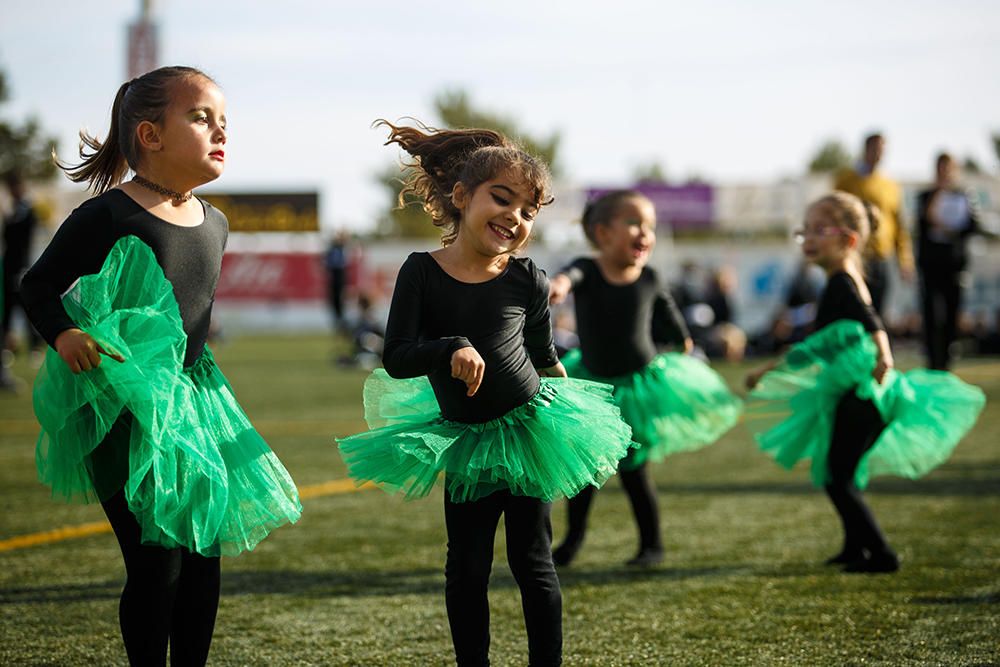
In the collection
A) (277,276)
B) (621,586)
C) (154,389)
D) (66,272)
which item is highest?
(66,272)

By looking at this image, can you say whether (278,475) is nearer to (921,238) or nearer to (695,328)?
(921,238)

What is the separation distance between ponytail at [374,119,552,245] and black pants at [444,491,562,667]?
777mm

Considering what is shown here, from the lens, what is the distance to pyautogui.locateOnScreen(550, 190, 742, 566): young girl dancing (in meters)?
4.85

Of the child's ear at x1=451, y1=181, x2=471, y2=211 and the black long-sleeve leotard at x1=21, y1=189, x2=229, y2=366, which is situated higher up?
the child's ear at x1=451, y1=181, x2=471, y2=211

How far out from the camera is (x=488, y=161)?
3.14 metres

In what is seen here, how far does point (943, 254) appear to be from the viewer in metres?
9.15

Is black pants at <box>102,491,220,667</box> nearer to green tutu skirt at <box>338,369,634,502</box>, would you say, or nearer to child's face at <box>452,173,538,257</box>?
green tutu skirt at <box>338,369,634,502</box>

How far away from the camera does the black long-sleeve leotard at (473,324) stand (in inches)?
119

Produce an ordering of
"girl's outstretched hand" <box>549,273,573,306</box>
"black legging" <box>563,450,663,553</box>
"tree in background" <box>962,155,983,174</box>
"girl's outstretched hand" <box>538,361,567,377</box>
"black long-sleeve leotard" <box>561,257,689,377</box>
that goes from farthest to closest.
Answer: "tree in background" <box>962,155,983,174</box> < "black long-sleeve leotard" <box>561,257,689,377</box> < "black legging" <box>563,450,663,553</box> < "girl's outstretched hand" <box>549,273,573,306</box> < "girl's outstretched hand" <box>538,361,567,377</box>

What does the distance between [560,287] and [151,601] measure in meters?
2.27

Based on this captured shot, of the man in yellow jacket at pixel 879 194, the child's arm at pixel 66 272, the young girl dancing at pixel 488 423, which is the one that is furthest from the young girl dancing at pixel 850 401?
the man in yellow jacket at pixel 879 194

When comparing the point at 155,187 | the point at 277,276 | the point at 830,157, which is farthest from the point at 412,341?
the point at 830,157

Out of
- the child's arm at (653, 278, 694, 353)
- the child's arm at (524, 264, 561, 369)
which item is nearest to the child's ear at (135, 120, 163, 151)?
the child's arm at (524, 264, 561, 369)

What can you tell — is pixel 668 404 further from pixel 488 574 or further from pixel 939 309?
pixel 939 309
